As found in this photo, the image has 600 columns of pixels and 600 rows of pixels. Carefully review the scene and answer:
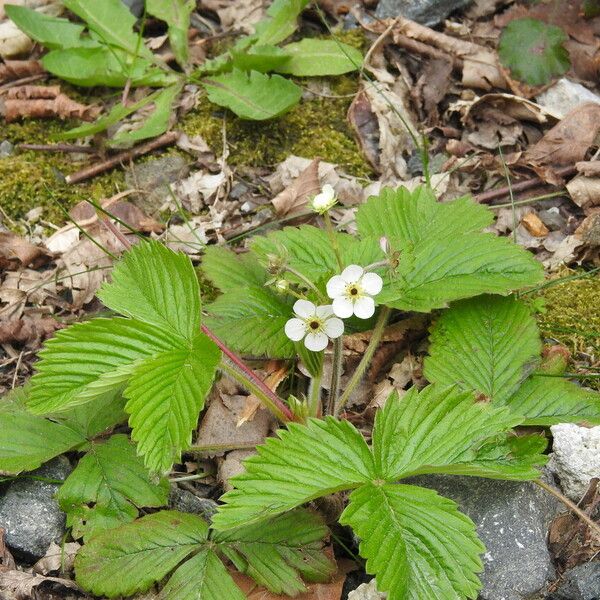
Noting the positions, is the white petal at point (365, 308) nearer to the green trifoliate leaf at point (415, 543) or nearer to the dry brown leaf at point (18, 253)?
the green trifoliate leaf at point (415, 543)

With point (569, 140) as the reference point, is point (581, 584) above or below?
below

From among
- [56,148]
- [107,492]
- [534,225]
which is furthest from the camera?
[56,148]

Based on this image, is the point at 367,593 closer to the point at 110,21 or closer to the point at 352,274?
the point at 352,274

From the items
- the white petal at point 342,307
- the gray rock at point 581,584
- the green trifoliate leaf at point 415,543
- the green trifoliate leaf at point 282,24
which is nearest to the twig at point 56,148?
the green trifoliate leaf at point 282,24

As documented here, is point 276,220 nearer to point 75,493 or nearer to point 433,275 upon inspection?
point 433,275

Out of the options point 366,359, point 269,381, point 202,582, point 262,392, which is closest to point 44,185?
point 269,381

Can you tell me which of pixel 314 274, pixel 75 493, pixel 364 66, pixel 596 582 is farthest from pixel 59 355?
pixel 364 66

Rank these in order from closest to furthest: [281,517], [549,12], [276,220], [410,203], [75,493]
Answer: [281,517] → [75,493] → [410,203] → [276,220] → [549,12]
